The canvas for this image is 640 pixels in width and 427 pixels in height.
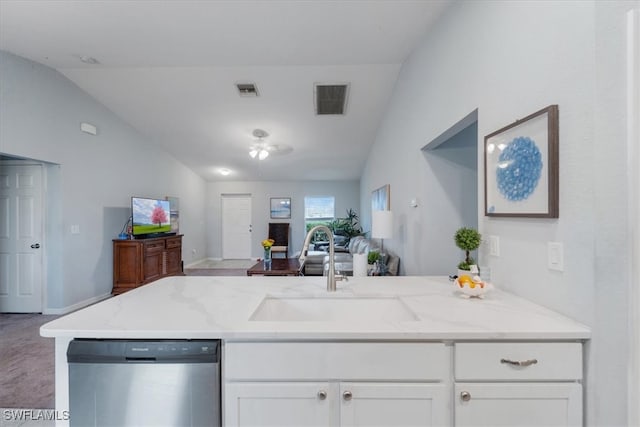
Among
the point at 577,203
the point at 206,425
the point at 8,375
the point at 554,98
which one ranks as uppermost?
the point at 554,98

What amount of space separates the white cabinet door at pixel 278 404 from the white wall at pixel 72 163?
3933 mm

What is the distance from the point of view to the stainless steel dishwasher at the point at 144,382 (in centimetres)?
102

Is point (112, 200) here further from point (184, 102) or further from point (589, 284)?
point (589, 284)

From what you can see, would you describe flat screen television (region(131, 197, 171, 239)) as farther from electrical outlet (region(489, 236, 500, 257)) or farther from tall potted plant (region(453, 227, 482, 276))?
electrical outlet (region(489, 236, 500, 257))

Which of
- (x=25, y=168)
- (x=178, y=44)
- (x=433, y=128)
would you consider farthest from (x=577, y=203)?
(x=25, y=168)

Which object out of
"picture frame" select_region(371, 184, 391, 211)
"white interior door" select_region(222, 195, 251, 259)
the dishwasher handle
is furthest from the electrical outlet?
"white interior door" select_region(222, 195, 251, 259)

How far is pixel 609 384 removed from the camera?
95cm

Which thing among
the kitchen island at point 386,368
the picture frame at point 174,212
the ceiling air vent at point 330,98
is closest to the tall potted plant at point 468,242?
the kitchen island at point 386,368

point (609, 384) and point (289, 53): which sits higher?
point (289, 53)

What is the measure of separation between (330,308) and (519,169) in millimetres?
1173

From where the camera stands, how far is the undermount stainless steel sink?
1.50m

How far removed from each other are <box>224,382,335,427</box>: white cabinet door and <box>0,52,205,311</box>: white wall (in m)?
3.93

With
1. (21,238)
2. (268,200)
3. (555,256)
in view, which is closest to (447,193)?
(555,256)

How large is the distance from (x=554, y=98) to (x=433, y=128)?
4.27 feet
